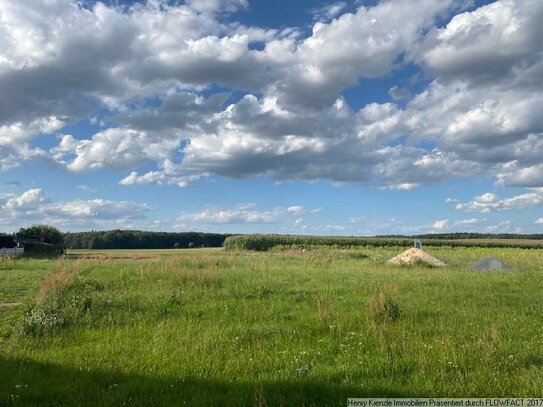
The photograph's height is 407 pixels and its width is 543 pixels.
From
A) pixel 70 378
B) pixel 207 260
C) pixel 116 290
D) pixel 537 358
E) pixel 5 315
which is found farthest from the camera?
pixel 207 260

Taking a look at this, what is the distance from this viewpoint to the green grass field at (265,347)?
701cm

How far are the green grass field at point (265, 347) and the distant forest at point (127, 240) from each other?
12110 cm

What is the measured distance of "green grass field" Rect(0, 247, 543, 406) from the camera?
7008mm

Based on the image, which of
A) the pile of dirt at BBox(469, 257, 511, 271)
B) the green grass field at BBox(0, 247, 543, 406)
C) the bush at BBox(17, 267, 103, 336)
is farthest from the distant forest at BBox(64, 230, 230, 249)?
the green grass field at BBox(0, 247, 543, 406)

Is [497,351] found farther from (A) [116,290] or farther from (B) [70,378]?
(A) [116,290]

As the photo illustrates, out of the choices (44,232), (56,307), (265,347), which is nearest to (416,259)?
(56,307)

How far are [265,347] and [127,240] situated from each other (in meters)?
136

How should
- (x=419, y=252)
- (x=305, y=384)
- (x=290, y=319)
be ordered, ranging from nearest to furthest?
(x=305, y=384) → (x=290, y=319) → (x=419, y=252)

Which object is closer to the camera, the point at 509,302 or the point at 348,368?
the point at 348,368

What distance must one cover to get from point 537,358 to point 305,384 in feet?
14.2

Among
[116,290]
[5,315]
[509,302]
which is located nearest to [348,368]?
[509,302]

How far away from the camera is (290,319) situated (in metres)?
12.7

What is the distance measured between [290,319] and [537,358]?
5881 millimetres

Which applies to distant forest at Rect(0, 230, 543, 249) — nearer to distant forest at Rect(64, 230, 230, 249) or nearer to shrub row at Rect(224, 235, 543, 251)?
distant forest at Rect(64, 230, 230, 249)
